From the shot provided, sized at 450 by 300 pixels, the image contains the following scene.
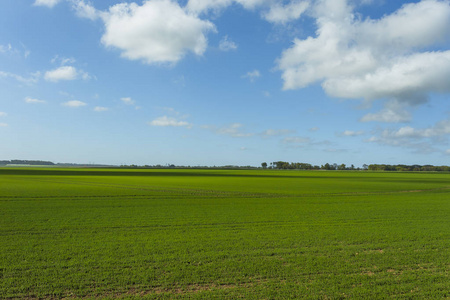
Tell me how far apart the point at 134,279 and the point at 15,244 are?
6.89 m

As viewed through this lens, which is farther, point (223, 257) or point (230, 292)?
point (223, 257)

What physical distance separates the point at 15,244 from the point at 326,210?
759 inches

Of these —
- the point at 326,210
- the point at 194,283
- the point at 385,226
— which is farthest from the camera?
the point at 326,210

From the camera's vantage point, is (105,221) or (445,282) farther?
(105,221)

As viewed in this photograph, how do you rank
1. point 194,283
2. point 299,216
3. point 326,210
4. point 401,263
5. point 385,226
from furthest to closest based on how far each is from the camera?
point 326,210
point 299,216
point 385,226
point 401,263
point 194,283

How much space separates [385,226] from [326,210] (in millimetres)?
5902

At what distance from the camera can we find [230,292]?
799 cm

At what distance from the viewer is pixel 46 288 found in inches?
318

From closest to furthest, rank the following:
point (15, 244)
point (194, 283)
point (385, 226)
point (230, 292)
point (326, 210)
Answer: point (230, 292) < point (194, 283) < point (15, 244) < point (385, 226) < point (326, 210)

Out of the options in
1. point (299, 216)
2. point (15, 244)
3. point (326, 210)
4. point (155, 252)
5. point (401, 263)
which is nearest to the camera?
point (401, 263)

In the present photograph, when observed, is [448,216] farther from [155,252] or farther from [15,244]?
[15,244]

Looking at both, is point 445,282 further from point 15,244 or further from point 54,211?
point 54,211

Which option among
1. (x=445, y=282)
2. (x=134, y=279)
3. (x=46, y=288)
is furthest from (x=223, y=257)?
(x=445, y=282)

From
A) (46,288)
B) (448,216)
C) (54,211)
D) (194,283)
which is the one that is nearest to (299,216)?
(448,216)
